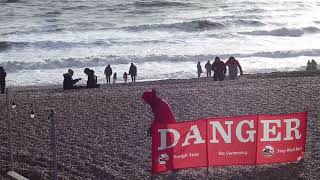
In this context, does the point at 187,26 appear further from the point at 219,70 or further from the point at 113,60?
the point at 219,70

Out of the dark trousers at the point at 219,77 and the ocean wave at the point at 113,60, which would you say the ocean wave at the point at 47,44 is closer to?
the ocean wave at the point at 113,60

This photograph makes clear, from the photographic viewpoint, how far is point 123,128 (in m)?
13.0

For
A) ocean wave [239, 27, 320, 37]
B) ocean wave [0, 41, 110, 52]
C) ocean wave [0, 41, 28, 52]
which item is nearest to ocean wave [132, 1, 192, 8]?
ocean wave [239, 27, 320, 37]

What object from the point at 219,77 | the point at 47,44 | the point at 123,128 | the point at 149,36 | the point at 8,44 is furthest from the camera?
the point at 149,36

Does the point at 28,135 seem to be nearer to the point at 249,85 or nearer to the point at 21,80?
the point at 249,85

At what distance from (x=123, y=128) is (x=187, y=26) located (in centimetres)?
4308

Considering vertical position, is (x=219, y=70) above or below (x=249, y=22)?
below

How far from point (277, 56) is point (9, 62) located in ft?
59.2

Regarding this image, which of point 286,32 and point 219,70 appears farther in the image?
point 286,32

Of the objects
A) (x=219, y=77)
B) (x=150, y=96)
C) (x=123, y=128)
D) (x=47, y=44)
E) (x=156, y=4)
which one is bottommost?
(x=47, y=44)

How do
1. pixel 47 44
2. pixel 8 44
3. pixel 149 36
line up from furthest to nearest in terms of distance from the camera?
pixel 149 36 < pixel 47 44 < pixel 8 44

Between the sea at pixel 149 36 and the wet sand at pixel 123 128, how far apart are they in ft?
47.1

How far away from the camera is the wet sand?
9.77 m

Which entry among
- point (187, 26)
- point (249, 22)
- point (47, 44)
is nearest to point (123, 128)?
point (47, 44)
